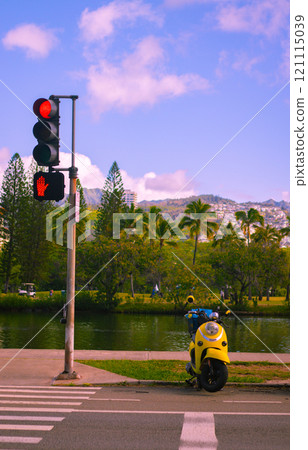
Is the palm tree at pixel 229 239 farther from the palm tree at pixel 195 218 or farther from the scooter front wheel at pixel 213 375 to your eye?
the scooter front wheel at pixel 213 375

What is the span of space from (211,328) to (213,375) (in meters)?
0.88

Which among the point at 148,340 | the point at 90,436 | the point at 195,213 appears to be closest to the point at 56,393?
the point at 90,436

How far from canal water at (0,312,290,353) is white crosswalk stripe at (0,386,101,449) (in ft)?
41.5

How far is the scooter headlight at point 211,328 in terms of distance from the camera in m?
9.35

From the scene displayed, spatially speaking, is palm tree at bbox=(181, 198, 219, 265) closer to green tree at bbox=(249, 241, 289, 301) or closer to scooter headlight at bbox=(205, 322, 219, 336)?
green tree at bbox=(249, 241, 289, 301)

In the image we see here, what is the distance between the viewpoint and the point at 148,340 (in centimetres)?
2620

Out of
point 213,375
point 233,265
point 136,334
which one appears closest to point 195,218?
point 233,265

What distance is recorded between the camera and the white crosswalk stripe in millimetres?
6533

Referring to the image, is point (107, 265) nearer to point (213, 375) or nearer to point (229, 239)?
point (229, 239)

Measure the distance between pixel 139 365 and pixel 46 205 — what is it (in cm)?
5200

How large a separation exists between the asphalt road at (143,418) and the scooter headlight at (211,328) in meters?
1.19

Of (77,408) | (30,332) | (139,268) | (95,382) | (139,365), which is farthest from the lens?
(139,268)

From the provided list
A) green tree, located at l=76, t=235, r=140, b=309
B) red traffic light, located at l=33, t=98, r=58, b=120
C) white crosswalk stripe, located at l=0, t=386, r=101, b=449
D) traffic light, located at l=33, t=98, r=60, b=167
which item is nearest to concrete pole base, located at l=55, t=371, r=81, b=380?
white crosswalk stripe, located at l=0, t=386, r=101, b=449

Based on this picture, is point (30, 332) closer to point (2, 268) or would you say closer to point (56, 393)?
point (56, 393)
